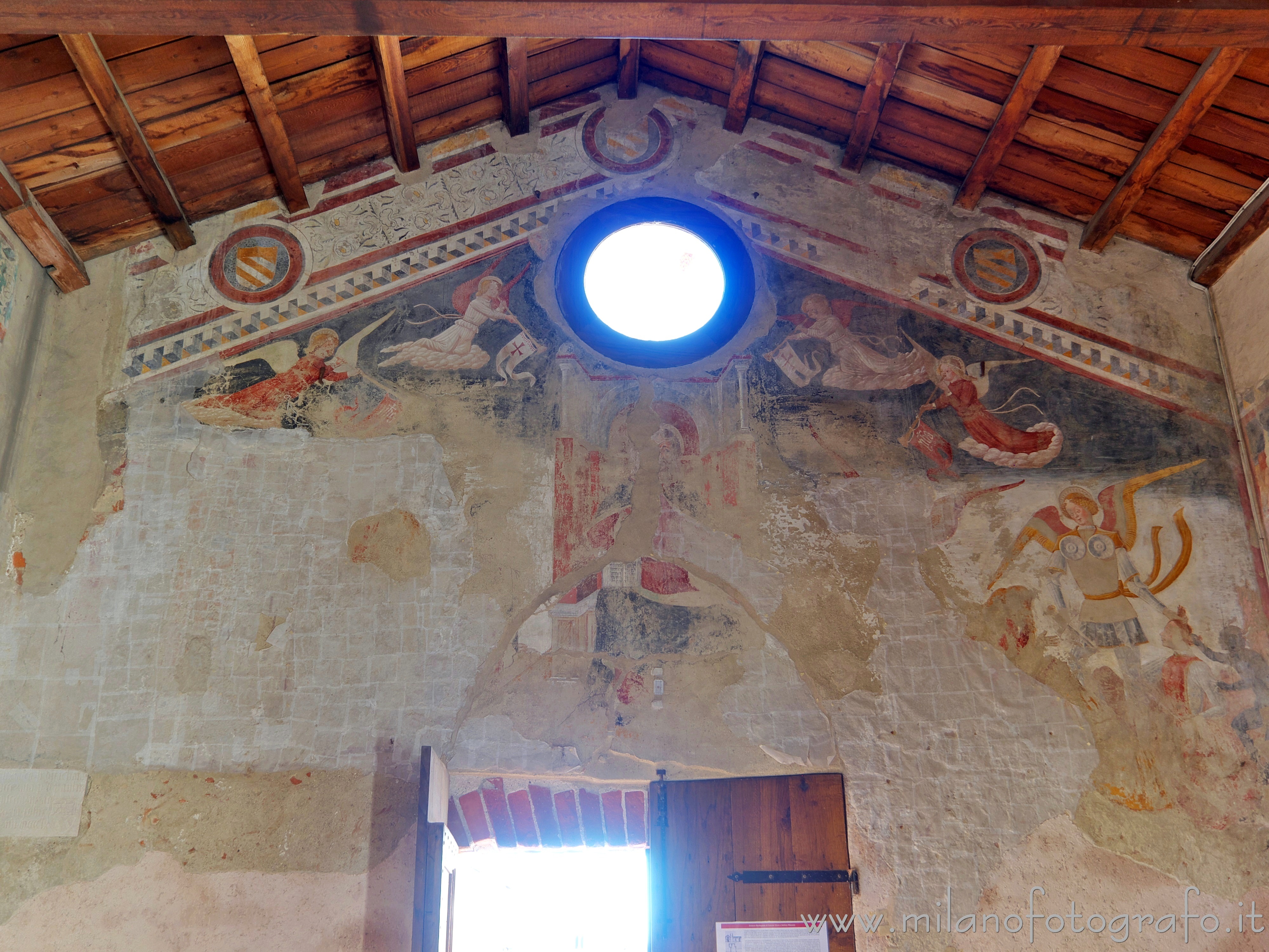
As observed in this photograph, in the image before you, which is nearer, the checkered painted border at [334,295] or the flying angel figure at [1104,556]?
the flying angel figure at [1104,556]

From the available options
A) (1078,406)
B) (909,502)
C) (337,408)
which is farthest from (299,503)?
(1078,406)

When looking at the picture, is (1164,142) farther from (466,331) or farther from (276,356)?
(276,356)

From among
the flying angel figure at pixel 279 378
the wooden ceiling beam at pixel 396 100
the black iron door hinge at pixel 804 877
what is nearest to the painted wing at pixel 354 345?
the flying angel figure at pixel 279 378

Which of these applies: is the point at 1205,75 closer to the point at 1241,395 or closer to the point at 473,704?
the point at 1241,395

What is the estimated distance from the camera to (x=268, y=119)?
5430 millimetres

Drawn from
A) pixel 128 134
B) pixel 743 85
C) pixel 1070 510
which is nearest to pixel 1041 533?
pixel 1070 510

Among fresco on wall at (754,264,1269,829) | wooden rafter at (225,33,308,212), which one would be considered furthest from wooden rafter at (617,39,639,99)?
wooden rafter at (225,33,308,212)

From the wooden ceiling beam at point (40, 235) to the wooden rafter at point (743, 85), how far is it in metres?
3.90

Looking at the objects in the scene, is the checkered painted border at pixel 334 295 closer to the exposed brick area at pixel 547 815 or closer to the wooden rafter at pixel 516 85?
the wooden rafter at pixel 516 85

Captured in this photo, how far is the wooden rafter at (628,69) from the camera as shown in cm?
624

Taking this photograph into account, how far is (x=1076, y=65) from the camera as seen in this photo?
211 inches

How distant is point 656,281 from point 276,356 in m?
2.37

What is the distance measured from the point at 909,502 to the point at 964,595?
574 mm

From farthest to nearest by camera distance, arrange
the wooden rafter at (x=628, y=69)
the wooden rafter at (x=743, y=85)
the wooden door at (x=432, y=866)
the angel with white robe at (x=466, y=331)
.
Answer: the wooden rafter at (x=628, y=69), the wooden rafter at (x=743, y=85), the angel with white robe at (x=466, y=331), the wooden door at (x=432, y=866)
